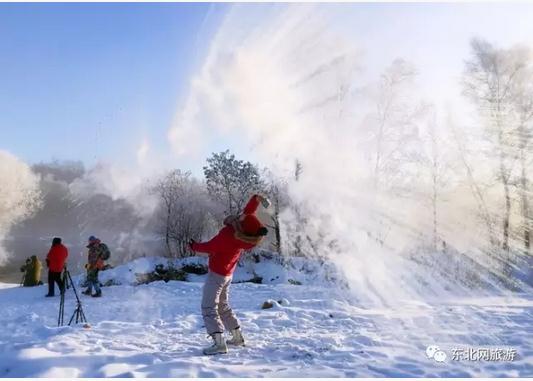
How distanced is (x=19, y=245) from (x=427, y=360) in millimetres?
87347

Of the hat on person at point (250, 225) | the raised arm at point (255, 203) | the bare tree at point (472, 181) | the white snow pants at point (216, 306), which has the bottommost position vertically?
the white snow pants at point (216, 306)

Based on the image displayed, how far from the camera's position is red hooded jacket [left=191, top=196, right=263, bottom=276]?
6.30m

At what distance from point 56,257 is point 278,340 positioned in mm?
9693

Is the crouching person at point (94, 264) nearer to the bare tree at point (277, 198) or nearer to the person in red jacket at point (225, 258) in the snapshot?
the person in red jacket at point (225, 258)

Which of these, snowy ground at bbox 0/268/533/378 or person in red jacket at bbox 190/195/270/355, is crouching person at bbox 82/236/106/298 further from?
person in red jacket at bbox 190/195/270/355

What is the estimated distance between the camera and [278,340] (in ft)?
22.8

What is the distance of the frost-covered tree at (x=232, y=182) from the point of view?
3881 centimetres

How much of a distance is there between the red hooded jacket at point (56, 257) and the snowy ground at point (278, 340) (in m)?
2.45

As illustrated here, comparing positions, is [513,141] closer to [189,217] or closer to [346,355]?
[346,355]

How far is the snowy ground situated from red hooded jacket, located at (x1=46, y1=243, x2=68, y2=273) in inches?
96.6

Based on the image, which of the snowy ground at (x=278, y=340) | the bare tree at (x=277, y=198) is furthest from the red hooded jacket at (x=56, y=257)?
the bare tree at (x=277, y=198)

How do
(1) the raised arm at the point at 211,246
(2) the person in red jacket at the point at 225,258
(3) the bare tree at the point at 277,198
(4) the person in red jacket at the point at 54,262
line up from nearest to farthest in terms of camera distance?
(2) the person in red jacket at the point at 225,258 < (1) the raised arm at the point at 211,246 < (4) the person in red jacket at the point at 54,262 < (3) the bare tree at the point at 277,198

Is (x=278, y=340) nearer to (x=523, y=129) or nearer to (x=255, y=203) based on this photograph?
(x=255, y=203)

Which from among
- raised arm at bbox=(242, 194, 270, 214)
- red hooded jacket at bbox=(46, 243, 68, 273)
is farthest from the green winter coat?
raised arm at bbox=(242, 194, 270, 214)
